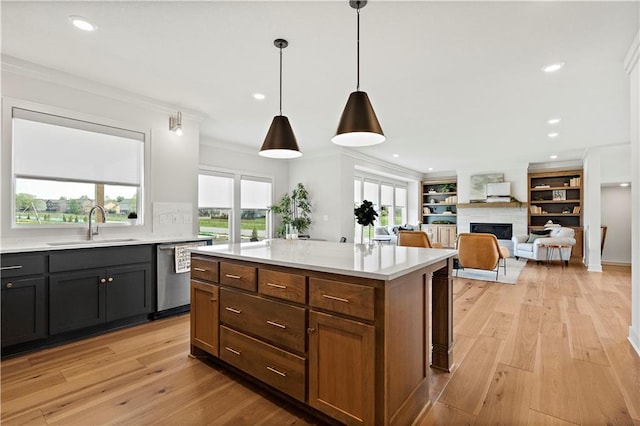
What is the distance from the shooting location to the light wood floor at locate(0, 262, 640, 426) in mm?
1801

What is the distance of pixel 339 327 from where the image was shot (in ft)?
5.23

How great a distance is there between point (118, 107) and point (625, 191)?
33.3 ft

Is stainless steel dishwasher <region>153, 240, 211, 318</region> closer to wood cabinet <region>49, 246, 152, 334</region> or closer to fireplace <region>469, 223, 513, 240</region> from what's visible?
wood cabinet <region>49, 246, 152, 334</region>

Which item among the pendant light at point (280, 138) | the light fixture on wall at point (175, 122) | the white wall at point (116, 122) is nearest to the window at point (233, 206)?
the white wall at point (116, 122)

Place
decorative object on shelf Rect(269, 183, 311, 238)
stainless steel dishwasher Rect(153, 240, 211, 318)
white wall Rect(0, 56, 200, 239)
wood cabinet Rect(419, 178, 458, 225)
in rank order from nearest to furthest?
1. white wall Rect(0, 56, 200, 239)
2. stainless steel dishwasher Rect(153, 240, 211, 318)
3. decorative object on shelf Rect(269, 183, 311, 238)
4. wood cabinet Rect(419, 178, 458, 225)

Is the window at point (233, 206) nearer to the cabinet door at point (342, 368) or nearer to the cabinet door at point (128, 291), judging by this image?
the cabinet door at point (128, 291)

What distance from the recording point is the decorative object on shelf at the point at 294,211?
6.69m

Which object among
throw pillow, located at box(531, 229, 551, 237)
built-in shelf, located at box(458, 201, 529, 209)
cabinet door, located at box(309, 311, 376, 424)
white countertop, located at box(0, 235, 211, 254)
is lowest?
cabinet door, located at box(309, 311, 376, 424)

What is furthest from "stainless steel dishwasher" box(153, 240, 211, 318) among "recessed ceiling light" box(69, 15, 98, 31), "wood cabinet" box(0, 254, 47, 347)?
"recessed ceiling light" box(69, 15, 98, 31)

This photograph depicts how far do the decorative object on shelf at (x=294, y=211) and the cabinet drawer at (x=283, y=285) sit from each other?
4648 mm

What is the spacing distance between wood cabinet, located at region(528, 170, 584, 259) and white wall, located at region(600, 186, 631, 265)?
2.01 ft

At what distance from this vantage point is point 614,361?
2.44 m

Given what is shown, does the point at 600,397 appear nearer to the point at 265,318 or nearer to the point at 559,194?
the point at 265,318

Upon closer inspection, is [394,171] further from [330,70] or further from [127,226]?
[127,226]
